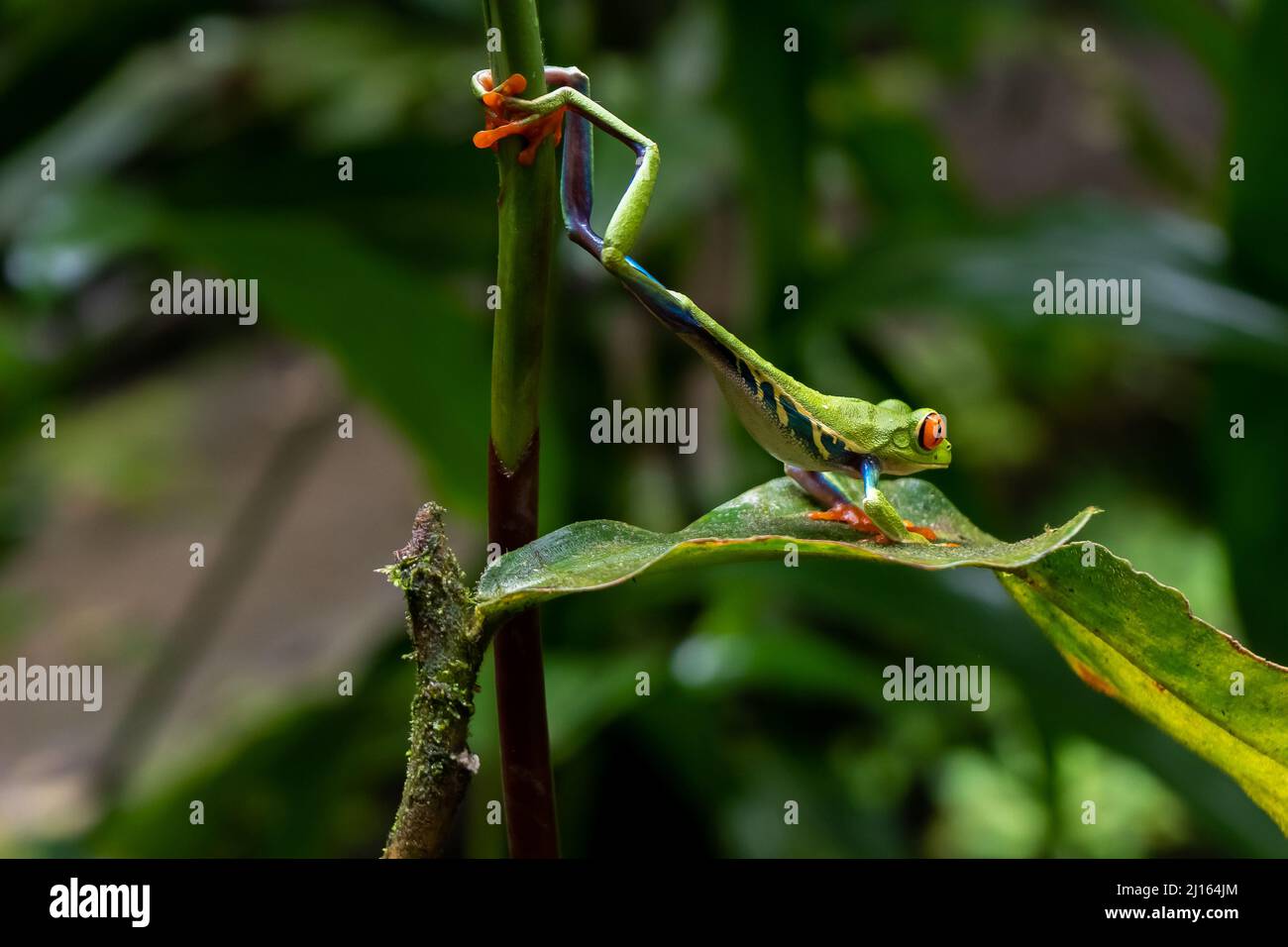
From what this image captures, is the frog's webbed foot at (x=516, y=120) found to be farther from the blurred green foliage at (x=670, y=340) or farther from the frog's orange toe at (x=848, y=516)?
the blurred green foliage at (x=670, y=340)

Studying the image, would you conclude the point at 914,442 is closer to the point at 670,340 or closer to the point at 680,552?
the point at 680,552

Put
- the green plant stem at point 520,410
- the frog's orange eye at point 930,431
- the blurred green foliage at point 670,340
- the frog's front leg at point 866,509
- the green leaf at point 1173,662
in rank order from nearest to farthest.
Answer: the green plant stem at point 520,410, the green leaf at point 1173,662, the frog's front leg at point 866,509, the frog's orange eye at point 930,431, the blurred green foliage at point 670,340

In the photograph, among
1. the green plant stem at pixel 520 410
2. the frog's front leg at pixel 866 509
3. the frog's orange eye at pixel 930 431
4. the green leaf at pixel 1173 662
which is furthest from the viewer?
the frog's orange eye at pixel 930 431

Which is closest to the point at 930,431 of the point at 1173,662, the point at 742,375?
the point at 742,375

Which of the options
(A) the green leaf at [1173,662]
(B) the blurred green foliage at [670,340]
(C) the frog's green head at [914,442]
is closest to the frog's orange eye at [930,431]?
(C) the frog's green head at [914,442]

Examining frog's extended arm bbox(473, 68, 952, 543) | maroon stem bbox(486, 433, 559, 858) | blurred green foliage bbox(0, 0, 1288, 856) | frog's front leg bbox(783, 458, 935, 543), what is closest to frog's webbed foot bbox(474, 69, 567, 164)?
frog's extended arm bbox(473, 68, 952, 543)

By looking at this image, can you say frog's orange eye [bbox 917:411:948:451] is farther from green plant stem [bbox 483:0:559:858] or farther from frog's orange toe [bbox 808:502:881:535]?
green plant stem [bbox 483:0:559:858]
